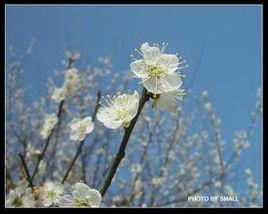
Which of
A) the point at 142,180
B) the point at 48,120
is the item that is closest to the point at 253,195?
the point at 142,180

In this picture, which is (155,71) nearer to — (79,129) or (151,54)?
(151,54)

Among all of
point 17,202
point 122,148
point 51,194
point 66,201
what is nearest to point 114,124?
point 122,148

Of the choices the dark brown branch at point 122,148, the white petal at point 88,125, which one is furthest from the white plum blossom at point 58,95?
the dark brown branch at point 122,148

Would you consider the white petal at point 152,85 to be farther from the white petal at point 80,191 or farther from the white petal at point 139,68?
the white petal at point 80,191

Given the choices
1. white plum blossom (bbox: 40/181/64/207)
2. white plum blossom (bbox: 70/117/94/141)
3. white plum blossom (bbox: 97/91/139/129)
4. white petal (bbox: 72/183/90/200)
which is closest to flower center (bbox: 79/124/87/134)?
white plum blossom (bbox: 70/117/94/141)

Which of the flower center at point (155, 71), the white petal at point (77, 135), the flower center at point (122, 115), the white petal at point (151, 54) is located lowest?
the white petal at point (77, 135)

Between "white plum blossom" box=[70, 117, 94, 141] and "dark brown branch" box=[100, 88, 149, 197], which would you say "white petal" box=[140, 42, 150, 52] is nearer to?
"dark brown branch" box=[100, 88, 149, 197]
